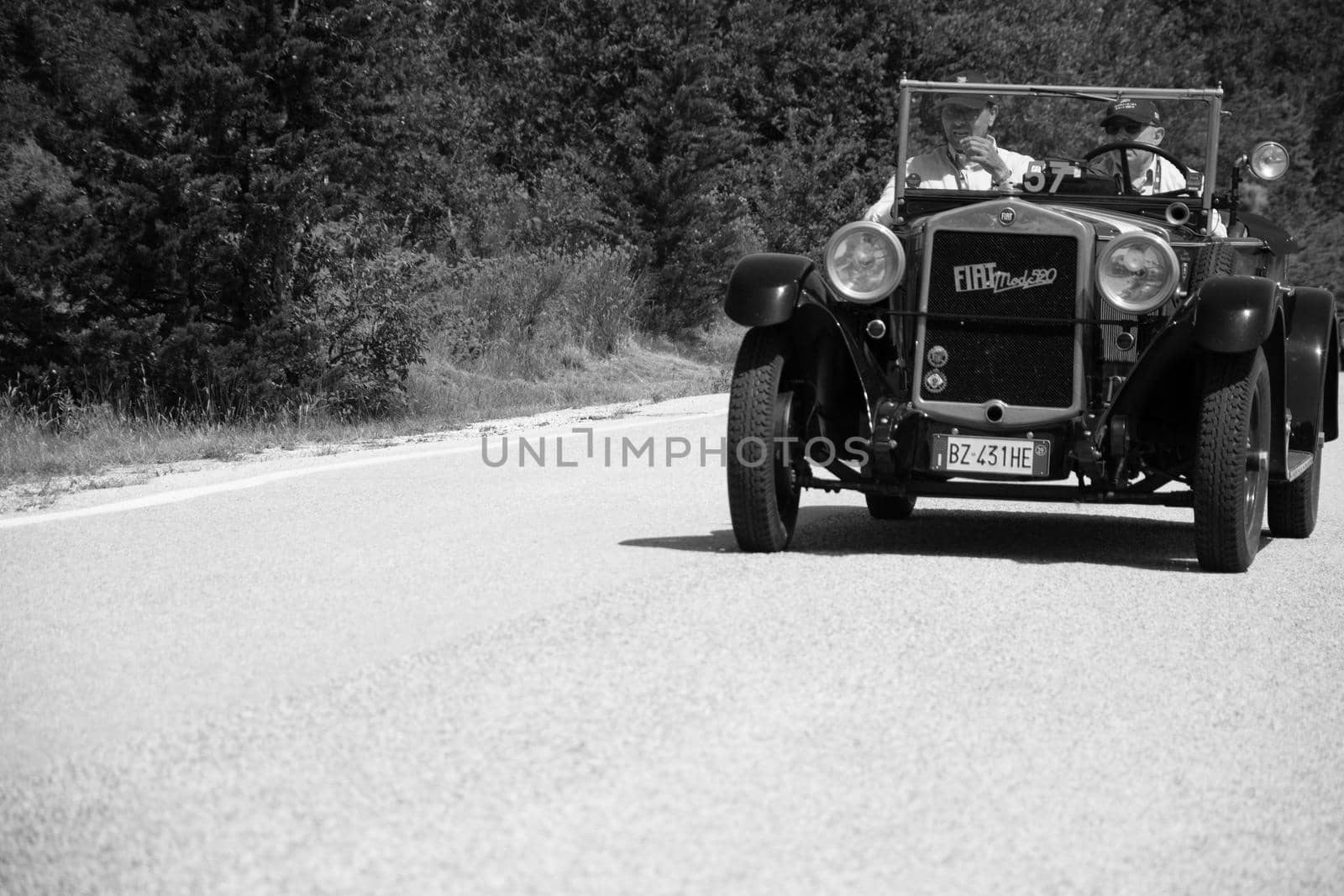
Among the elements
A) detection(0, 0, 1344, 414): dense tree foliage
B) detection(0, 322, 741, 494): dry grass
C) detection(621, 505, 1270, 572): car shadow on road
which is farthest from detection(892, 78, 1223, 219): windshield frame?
detection(0, 322, 741, 494): dry grass

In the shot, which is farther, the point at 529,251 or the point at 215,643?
the point at 529,251

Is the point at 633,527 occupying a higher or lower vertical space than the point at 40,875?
lower

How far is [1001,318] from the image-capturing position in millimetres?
6934

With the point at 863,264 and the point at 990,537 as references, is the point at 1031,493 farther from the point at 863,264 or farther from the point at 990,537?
the point at 863,264

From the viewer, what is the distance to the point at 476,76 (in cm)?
3503

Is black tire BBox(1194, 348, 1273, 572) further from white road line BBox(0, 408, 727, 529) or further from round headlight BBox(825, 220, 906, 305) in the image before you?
white road line BBox(0, 408, 727, 529)

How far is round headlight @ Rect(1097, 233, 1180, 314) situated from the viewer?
6.72 m

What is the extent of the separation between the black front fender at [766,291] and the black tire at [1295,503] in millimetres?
2647

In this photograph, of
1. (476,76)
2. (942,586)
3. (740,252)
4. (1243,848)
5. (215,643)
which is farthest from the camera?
(476,76)

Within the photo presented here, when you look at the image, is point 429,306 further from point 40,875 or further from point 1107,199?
point 40,875

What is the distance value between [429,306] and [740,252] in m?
12.9

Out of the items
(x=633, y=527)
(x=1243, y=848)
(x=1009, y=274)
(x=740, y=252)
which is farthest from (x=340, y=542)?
(x=740, y=252)

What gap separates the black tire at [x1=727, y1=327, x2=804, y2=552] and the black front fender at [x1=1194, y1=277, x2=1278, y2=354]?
1592 millimetres

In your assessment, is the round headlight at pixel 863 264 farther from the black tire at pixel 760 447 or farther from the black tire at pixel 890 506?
the black tire at pixel 890 506
